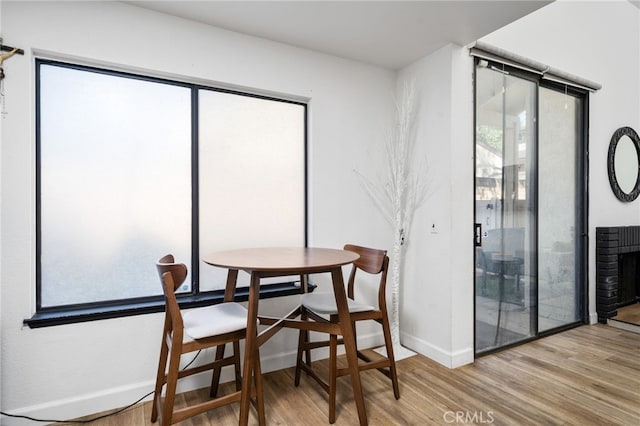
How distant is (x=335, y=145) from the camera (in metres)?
2.83

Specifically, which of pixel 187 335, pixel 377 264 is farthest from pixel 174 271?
pixel 377 264

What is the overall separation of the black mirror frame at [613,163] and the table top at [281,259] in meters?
3.60

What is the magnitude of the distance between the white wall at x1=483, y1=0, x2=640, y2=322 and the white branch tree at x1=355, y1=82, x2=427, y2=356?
1179 millimetres

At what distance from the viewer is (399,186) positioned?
2.83m

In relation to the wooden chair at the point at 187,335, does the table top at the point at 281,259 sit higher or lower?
higher

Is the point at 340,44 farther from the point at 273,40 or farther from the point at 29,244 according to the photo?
the point at 29,244

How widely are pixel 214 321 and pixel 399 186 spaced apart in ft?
5.95

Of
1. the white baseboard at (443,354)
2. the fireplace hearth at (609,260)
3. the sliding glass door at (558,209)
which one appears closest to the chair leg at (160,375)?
the white baseboard at (443,354)

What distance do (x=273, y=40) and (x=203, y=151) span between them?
3.31ft

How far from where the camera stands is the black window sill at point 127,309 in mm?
1894

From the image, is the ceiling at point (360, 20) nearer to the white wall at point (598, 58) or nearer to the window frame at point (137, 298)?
the window frame at point (137, 298)

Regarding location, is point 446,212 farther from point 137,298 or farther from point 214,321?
point 137,298

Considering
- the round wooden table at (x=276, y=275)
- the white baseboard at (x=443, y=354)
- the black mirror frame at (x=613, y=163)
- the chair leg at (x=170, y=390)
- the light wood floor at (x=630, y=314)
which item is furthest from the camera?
the black mirror frame at (x=613, y=163)

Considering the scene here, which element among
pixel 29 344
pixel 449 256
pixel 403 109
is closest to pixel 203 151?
pixel 29 344
